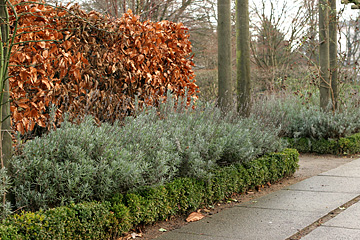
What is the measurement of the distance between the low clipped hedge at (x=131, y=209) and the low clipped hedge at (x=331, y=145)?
3.88 metres

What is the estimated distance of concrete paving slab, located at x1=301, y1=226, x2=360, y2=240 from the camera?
3.66m

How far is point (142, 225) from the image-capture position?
4090 millimetres

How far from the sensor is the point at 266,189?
588 centimetres

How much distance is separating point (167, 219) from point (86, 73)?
2.39 metres

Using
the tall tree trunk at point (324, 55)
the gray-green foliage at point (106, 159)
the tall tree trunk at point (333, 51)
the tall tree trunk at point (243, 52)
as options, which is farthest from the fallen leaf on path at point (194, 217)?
the tall tree trunk at point (333, 51)

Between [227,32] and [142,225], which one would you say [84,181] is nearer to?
[142,225]

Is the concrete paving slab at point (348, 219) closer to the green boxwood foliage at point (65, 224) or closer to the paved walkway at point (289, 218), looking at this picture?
the paved walkway at point (289, 218)

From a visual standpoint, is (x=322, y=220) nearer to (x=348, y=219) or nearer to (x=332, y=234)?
(x=348, y=219)

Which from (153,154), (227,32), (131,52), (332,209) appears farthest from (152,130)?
(227,32)

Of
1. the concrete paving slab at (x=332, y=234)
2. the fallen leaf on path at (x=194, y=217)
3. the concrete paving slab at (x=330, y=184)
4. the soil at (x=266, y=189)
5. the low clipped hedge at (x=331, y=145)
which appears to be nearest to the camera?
the concrete paving slab at (x=332, y=234)

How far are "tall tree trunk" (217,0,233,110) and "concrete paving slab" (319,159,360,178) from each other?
2106mm

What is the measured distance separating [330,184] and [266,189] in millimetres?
999

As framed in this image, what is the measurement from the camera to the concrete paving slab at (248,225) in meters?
3.80

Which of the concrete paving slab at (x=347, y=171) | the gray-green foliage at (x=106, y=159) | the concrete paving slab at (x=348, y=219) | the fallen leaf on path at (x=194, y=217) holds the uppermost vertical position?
the gray-green foliage at (x=106, y=159)
